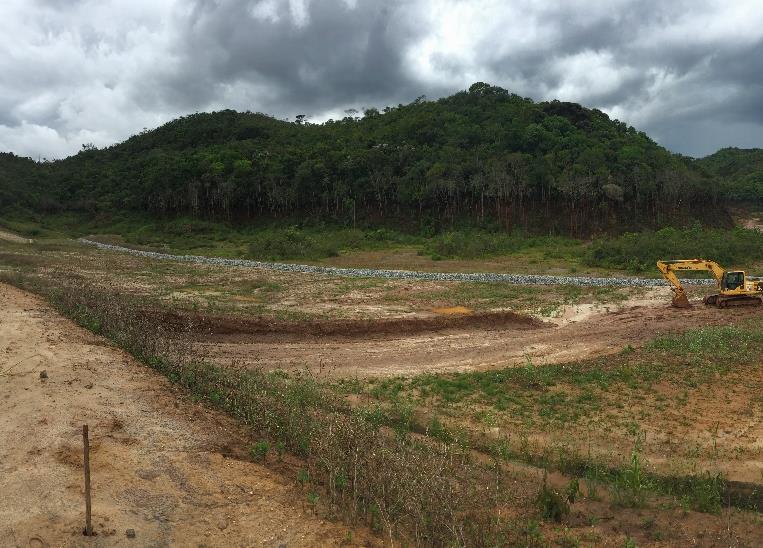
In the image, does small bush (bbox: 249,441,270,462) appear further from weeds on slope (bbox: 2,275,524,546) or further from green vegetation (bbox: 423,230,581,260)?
green vegetation (bbox: 423,230,581,260)

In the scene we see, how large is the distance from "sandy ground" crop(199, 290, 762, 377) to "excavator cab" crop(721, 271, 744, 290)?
103 centimetres

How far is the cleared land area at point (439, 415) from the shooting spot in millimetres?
7578

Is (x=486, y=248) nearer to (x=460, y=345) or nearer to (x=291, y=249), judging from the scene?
(x=291, y=249)

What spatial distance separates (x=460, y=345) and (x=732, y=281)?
1243cm

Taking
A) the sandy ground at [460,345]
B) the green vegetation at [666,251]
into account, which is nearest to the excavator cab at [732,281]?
the sandy ground at [460,345]

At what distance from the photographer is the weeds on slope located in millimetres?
7242

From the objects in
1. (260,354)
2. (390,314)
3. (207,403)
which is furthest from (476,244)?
(207,403)

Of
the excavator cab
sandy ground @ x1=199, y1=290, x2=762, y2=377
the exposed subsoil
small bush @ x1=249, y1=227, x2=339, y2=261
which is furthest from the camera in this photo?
small bush @ x1=249, y1=227, x2=339, y2=261

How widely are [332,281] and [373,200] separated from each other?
115 ft

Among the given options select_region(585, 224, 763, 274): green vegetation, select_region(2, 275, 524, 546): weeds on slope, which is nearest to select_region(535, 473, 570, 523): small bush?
select_region(2, 275, 524, 546): weeds on slope

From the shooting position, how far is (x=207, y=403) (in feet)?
36.0

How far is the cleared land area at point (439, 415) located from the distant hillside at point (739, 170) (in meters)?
60.0

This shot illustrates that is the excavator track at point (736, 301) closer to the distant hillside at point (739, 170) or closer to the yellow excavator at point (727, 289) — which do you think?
the yellow excavator at point (727, 289)

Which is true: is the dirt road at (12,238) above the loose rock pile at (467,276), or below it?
above
